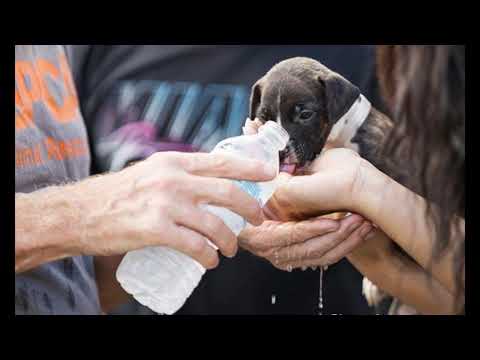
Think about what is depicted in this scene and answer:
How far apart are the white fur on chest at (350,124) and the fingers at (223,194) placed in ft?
1.16

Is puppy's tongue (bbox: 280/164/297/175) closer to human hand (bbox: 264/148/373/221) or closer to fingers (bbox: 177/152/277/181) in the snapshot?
human hand (bbox: 264/148/373/221)

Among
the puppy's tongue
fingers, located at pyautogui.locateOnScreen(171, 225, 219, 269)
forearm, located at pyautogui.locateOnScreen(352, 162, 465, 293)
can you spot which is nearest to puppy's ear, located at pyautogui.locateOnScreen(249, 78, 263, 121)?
the puppy's tongue

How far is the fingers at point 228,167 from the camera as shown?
96 cm

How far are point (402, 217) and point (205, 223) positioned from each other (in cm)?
38

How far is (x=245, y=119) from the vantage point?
3.95 feet

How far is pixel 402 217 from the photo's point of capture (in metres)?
1.15

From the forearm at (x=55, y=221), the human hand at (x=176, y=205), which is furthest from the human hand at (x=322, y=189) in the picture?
the forearm at (x=55, y=221)

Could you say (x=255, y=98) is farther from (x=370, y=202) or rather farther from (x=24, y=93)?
(x=24, y=93)

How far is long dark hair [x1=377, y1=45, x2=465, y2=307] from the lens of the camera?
92 cm

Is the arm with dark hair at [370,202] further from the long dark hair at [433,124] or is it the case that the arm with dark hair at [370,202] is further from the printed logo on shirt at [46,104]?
the printed logo on shirt at [46,104]

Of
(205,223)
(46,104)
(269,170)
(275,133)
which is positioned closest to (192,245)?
(205,223)

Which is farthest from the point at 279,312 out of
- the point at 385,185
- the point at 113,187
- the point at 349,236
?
the point at 113,187
